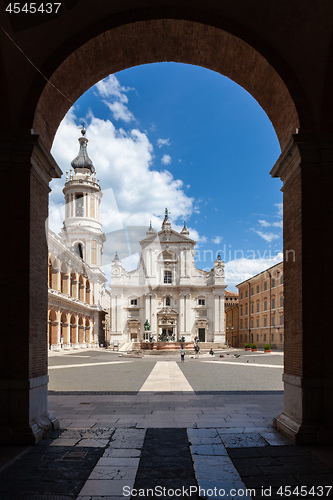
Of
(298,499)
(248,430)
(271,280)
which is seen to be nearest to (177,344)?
(271,280)

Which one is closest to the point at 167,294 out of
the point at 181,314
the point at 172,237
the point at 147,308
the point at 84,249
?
the point at 181,314

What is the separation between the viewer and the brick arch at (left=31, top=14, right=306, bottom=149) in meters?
7.89

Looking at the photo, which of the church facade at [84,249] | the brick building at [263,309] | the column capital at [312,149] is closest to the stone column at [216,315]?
the brick building at [263,309]

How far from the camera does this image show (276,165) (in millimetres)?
8531

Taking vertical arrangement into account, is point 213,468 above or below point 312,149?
below

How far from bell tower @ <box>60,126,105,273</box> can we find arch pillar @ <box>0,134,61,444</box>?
55862 millimetres

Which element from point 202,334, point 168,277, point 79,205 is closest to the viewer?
point 202,334

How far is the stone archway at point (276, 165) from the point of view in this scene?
727 cm

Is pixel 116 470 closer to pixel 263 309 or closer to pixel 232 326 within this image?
pixel 263 309

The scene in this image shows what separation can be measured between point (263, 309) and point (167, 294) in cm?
1457

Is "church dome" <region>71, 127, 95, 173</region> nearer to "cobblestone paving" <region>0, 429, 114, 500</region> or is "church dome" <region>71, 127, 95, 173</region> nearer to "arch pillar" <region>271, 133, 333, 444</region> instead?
"arch pillar" <region>271, 133, 333, 444</region>

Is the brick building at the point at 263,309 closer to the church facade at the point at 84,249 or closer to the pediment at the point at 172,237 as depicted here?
the pediment at the point at 172,237

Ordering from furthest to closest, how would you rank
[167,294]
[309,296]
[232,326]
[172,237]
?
[232,326]
[172,237]
[167,294]
[309,296]

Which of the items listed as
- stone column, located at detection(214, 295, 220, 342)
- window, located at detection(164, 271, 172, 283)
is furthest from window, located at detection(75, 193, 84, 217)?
stone column, located at detection(214, 295, 220, 342)
